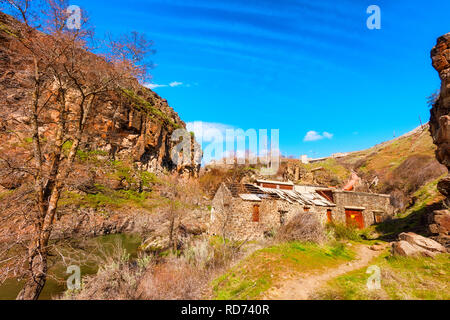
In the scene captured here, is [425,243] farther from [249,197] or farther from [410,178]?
[410,178]

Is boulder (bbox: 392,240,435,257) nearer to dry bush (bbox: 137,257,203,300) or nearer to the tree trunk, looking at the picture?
dry bush (bbox: 137,257,203,300)

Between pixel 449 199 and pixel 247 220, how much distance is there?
12818 millimetres

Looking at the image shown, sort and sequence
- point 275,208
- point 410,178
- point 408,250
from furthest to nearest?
point 410,178 < point 275,208 < point 408,250

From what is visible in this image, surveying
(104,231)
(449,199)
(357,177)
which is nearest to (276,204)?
(449,199)

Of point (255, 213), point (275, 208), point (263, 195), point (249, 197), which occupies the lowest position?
point (255, 213)

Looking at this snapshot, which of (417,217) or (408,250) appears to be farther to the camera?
(417,217)

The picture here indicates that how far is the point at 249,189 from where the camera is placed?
63.3ft

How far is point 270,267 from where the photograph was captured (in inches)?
281

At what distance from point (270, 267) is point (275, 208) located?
11498 millimetres

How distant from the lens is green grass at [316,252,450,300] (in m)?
5.17

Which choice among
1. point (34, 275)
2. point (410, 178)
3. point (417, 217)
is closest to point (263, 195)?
point (417, 217)

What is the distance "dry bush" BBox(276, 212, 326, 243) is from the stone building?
2333 millimetres

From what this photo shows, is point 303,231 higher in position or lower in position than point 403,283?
higher
